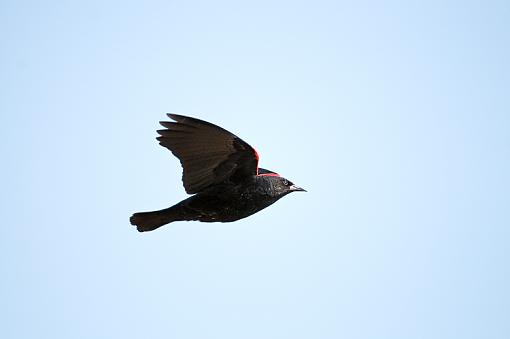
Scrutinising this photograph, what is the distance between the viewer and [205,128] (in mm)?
15375

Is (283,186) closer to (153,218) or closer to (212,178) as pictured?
(212,178)

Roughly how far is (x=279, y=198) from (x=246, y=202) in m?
0.69

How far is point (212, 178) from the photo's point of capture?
624 inches

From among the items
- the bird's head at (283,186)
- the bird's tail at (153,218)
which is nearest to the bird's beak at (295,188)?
the bird's head at (283,186)

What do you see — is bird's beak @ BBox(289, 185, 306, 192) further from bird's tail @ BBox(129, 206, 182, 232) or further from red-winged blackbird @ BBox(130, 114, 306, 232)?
bird's tail @ BBox(129, 206, 182, 232)

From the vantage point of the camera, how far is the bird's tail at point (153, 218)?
1600 centimetres

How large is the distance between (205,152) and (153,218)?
1.44 metres

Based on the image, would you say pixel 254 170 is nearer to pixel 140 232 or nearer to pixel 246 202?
pixel 246 202

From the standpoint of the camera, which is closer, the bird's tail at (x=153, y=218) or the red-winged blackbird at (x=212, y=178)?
the red-winged blackbird at (x=212, y=178)

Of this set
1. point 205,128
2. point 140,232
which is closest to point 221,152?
point 205,128

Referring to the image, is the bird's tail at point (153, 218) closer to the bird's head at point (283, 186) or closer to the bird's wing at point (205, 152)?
the bird's wing at point (205, 152)

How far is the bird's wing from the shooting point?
50.5 feet

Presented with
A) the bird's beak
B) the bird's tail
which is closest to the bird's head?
the bird's beak

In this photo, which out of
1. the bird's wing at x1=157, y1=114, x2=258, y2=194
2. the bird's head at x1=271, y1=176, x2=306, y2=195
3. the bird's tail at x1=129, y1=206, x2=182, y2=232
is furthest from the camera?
the bird's head at x1=271, y1=176, x2=306, y2=195
